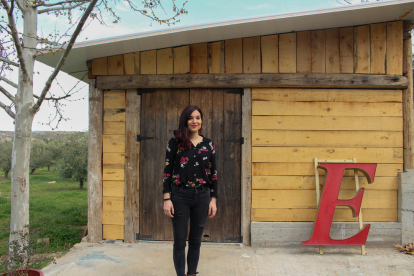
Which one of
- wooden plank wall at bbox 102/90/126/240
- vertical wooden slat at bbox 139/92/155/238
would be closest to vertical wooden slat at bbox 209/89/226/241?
vertical wooden slat at bbox 139/92/155/238

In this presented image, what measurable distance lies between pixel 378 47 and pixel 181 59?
268 cm

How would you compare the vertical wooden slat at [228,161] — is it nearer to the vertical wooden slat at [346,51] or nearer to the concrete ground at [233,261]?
the concrete ground at [233,261]

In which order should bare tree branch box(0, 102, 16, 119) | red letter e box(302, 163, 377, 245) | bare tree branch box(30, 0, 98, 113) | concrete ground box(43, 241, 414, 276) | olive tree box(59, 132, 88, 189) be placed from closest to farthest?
bare tree branch box(30, 0, 98, 113) → concrete ground box(43, 241, 414, 276) → bare tree branch box(0, 102, 16, 119) → red letter e box(302, 163, 377, 245) → olive tree box(59, 132, 88, 189)

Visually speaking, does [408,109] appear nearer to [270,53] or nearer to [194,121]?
[270,53]

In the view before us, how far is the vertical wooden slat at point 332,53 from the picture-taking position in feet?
14.6

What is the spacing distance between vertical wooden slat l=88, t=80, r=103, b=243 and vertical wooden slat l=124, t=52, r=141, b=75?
0.50 m

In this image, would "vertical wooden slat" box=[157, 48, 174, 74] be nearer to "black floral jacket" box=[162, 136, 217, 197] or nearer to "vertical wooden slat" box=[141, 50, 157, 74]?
"vertical wooden slat" box=[141, 50, 157, 74]

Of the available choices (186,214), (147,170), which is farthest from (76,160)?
(186,214)

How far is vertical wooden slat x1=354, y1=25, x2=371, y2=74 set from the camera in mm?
4434

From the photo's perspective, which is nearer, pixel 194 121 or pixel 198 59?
pixel 194 121

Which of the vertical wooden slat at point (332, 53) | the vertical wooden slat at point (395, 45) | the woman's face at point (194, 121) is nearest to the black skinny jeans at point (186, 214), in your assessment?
the woman's face at point (194, 121)

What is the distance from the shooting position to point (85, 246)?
171 inches

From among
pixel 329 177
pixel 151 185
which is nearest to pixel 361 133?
pixel 329 177

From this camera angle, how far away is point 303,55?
14.6 feet
